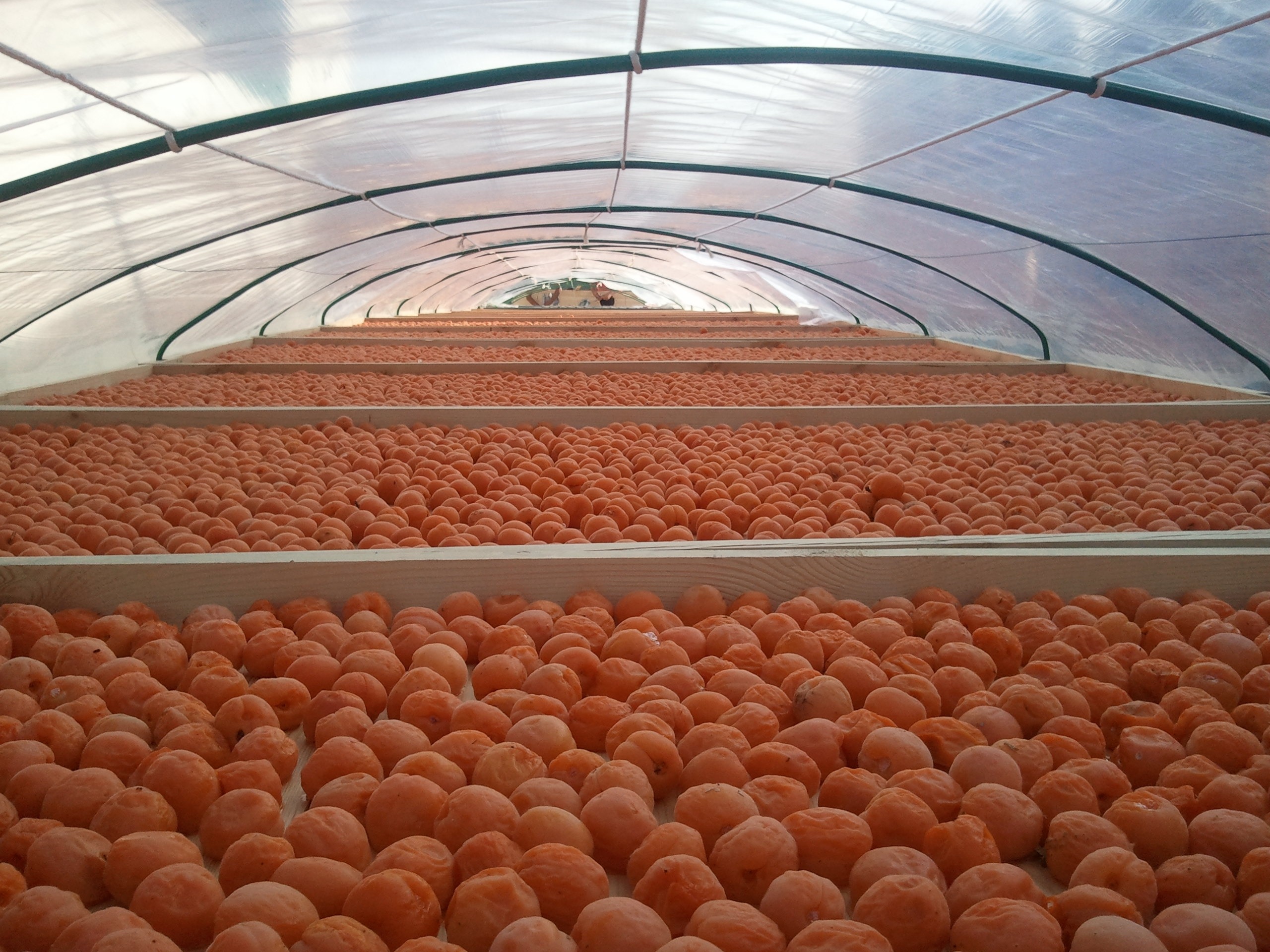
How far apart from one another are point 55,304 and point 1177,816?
8540 mm

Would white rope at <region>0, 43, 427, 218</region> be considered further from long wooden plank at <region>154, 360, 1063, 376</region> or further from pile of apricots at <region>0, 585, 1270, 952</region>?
pile of apricots at <region>0, 585, 1270, 952</region>

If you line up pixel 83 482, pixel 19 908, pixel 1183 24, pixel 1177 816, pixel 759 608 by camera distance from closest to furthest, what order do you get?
1. pixel 19 908
2. pixel 1177 816
3. pixel 759 608
4. pixel 83 482
5. pixel 1183 24

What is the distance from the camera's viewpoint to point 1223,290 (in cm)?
625

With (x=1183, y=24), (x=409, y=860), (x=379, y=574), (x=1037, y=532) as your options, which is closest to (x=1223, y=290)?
(x=1183, y=24)

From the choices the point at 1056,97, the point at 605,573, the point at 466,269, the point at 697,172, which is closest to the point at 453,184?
the point at 697,172

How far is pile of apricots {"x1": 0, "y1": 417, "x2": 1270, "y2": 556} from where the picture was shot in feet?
9.95

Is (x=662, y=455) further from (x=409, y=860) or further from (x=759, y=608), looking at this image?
(x=409, y=860)

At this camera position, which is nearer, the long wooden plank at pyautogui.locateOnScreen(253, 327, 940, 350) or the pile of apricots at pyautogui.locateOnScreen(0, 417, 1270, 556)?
the pile of apricots at pyautogui.locateOnScreen(0, 417, 1270, 556)

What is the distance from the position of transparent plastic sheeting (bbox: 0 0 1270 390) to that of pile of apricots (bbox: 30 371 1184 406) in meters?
1.14

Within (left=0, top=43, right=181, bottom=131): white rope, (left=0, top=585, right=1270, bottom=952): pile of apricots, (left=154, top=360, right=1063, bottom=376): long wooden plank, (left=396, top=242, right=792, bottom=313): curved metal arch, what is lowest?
(left=0, top=585, right=1270, bottom=952): pile of apricots

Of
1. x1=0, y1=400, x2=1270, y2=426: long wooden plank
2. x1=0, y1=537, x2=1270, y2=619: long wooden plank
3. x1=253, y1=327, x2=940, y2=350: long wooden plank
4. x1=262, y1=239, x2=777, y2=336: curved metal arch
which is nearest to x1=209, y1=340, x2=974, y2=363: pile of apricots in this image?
x1=253, y1=327, x2=940, y2=350: long wooden plank

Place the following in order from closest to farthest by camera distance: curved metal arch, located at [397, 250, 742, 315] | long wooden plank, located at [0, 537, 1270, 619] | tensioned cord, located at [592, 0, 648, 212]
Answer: long wooden plank, located at [0, 537, 1270, 619] < tensioned cord, located at [592, 0, 648, 212] < curved metal arch, located at [397, 250, 742, 315]

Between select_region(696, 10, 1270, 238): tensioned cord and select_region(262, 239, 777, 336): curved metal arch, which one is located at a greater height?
select_region(262, 239, 777, 336): curved metal arch

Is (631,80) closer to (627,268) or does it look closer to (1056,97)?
(1056,97)
